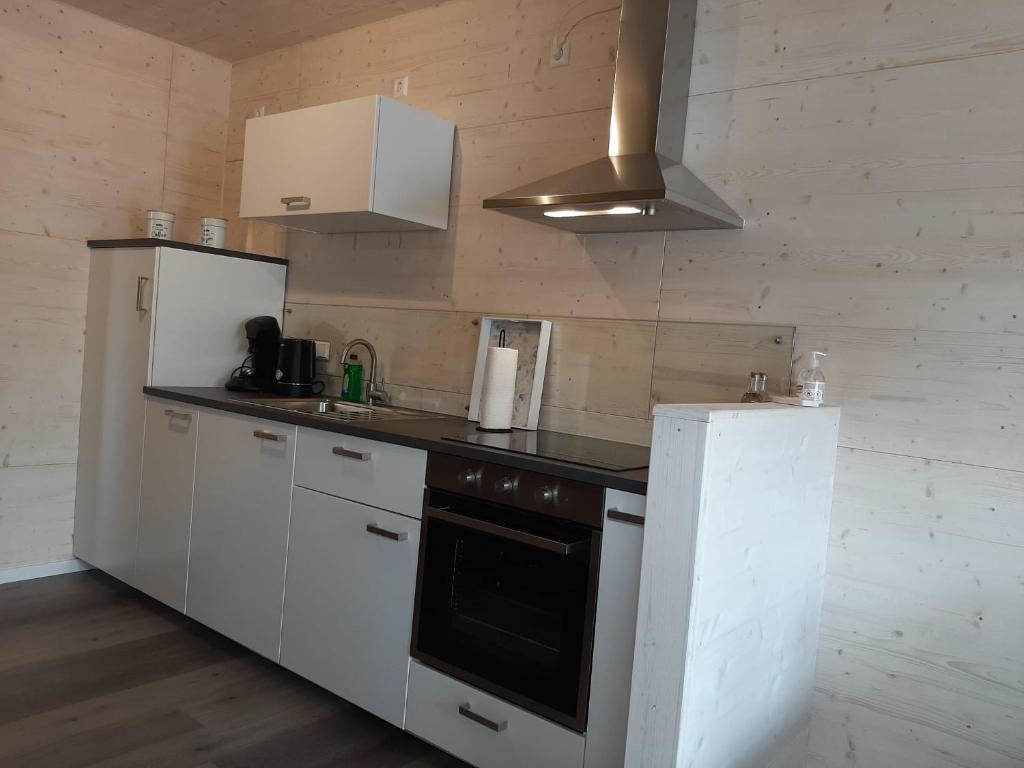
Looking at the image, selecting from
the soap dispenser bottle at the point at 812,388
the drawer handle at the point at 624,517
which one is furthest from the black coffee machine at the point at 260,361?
the soap dispenser bottle at the point at 812,388

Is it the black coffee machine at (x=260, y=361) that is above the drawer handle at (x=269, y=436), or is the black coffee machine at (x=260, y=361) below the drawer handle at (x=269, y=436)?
above

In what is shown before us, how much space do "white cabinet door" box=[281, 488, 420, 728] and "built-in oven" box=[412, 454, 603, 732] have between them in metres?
0.09

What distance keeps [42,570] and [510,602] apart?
2484 millimetres

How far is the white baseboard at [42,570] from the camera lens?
3.34 meters

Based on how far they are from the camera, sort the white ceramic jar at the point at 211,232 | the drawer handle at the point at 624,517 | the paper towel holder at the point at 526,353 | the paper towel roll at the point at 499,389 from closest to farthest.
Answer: the drawer handle at the point at 624,517, the paper towel roll at the point at 499,389, the paper towel holder at the point at 526,353, the white ceramic jar at the point at 211,232

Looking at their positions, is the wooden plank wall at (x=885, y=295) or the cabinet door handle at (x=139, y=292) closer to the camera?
the wooden plank wall at (x=885, y=295)

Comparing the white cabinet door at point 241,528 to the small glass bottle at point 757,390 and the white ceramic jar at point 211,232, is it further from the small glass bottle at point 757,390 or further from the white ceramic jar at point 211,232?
the small glass bottle at point 757,390

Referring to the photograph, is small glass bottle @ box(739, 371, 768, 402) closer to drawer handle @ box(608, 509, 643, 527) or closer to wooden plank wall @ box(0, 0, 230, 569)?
drawer handle @ box(608, 509, 643, 527)

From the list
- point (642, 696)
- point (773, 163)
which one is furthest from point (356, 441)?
point (773, 163)

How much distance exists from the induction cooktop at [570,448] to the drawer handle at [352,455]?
28 cm

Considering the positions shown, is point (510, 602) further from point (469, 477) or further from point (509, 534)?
point (469, 477)

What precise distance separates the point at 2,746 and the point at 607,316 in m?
2.11

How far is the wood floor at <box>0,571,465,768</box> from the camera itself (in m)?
2.18

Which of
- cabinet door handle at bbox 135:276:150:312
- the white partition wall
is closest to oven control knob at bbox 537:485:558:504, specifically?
the white partition wall
